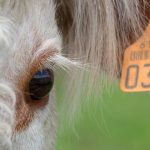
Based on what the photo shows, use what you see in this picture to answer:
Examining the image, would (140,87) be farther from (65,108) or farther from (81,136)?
(81,136)

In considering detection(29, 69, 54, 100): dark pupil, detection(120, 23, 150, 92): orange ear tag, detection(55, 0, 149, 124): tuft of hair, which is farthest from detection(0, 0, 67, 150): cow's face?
detection(120, 23, 150, 92): orange ear tag

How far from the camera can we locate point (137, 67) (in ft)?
5.85

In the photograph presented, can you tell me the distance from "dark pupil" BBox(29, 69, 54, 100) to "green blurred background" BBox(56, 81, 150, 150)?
7.03ft

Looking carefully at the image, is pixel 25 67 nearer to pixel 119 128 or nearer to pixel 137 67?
pixel 137 67

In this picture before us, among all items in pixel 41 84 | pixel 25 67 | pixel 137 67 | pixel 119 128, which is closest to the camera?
pixel 25 67

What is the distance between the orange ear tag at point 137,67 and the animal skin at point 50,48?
0.17 feet

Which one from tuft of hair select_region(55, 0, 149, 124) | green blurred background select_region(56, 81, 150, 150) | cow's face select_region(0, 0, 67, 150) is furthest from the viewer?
green blurred background select_region(56, 81, 150, 150)

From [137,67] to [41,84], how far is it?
30 cm

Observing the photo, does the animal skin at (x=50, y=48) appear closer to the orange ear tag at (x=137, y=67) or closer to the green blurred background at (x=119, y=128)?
the orange ear tag at (x=137, y=67)

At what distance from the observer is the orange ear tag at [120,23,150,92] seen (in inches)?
69.5

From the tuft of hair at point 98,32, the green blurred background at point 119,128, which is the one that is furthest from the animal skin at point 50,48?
the green blurred background at point 119,128

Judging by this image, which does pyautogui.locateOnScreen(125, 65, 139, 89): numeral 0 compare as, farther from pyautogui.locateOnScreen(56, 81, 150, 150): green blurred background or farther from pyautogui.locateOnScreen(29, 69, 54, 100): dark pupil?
pyautogui.locateOnScreen(56, 81, 150, 150): green blurred background

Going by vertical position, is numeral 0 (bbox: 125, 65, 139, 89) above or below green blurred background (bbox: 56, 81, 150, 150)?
above

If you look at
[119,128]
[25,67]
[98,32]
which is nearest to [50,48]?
[25,67]
